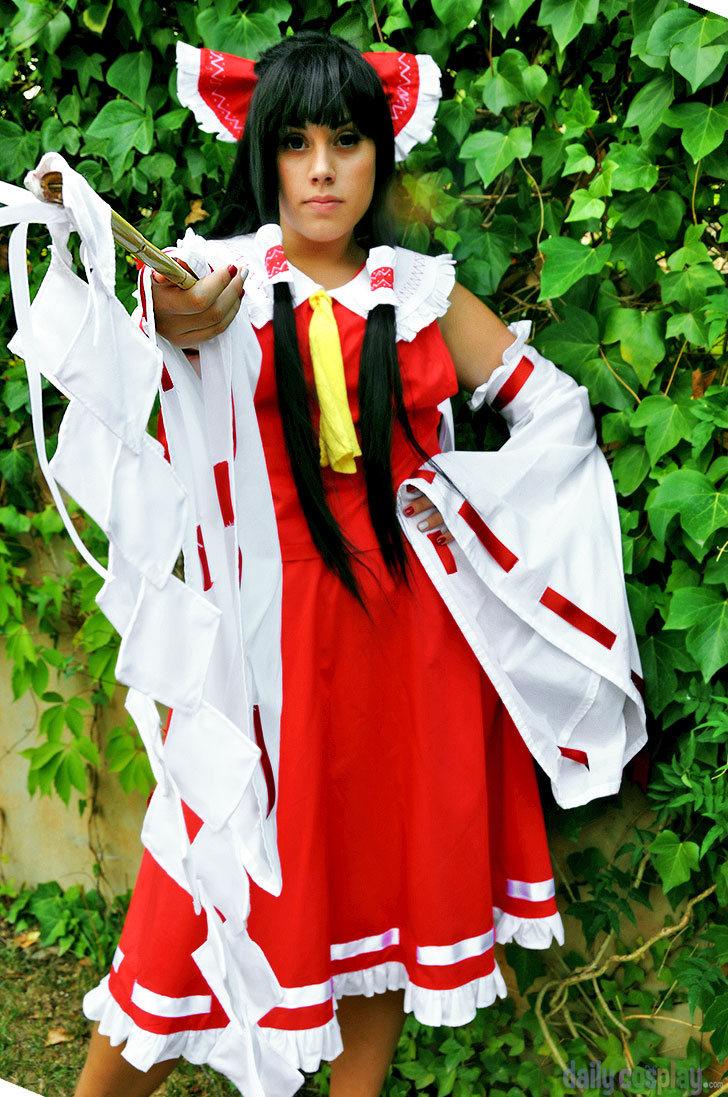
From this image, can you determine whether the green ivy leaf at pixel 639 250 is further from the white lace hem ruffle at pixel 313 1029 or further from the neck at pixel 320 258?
the white lace hem ruffle at pixel 313 1029

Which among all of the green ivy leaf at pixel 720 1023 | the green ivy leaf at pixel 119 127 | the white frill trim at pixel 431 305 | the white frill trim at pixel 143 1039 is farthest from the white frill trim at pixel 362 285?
the green ivy leaf at pixel 720 1023

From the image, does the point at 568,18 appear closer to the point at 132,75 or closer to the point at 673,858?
the point at 132,75

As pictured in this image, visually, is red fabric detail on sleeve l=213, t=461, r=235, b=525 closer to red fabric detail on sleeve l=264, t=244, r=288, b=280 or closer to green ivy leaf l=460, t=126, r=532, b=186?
red fabric detail on sleeve l=264, t=244, r=288, b=280

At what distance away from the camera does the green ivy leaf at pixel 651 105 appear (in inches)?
54.5

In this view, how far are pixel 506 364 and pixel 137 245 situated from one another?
0.70m

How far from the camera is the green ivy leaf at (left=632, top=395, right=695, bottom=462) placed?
1458 millimetres

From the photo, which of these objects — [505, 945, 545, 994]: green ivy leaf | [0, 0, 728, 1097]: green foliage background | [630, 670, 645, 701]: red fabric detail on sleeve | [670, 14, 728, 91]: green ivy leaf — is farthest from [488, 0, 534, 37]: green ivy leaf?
[505, 945, 545, 994]: green ivy leaf

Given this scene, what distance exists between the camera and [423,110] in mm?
1410

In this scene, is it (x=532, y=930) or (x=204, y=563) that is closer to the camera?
(x=204, y=563)

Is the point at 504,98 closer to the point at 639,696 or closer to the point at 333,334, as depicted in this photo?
the point at 333,334

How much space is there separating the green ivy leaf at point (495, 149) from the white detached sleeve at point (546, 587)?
0.33 meters

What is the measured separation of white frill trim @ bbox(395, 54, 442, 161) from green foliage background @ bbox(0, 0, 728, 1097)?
111mm

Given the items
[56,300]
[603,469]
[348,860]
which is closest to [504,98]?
[603,469]

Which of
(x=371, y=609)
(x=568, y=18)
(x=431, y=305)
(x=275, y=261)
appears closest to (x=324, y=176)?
(x=275, y=261)
